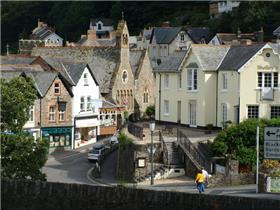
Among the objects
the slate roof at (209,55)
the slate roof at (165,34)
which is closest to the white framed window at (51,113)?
the slate roof at (209,55)

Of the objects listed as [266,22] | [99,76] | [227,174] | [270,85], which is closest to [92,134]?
[99,76]

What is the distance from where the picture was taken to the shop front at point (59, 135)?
54.5 m

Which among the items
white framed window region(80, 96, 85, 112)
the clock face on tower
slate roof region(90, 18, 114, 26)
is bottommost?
white framed window region(80, 96, 85, 112)

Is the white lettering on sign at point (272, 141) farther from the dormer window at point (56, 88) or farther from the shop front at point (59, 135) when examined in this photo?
the dormer window at point (56, 88)

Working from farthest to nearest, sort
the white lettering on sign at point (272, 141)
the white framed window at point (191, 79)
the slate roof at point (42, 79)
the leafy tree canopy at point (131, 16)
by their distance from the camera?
the leafy tree canopy at point (131, 16), the slate roof at point (42, 79), the white framed window at point (191, 79), the white lettering on sign at point (272, 141)

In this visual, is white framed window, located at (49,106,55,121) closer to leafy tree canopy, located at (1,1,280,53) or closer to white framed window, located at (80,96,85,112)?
white framed window, located at (80,96,85,112)

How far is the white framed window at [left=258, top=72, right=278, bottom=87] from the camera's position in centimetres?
4606

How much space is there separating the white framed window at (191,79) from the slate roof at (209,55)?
1.00 m

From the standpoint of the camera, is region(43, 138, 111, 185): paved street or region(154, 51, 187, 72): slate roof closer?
region(43, 138, 111, 185): paved street

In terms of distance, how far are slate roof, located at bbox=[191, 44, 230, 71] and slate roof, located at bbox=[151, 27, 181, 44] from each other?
58.3 m

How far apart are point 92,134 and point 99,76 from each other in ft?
32.4

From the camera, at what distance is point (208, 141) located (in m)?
43.2

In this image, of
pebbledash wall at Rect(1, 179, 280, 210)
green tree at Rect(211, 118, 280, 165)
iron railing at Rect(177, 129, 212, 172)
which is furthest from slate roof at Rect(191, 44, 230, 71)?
pebbledash wall at Rect(1, 179, 280, 210)

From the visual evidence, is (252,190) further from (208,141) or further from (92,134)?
(92,134)
